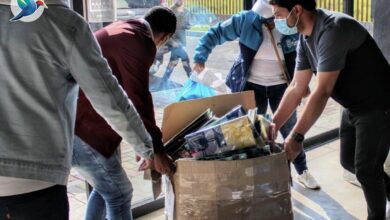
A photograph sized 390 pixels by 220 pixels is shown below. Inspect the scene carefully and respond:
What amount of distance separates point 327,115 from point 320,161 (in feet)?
4.41

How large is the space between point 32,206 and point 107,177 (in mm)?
864

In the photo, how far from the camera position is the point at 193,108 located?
2217 mm

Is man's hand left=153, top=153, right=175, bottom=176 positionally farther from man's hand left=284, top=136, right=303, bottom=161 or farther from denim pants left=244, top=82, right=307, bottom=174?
denim pants left=244, top=82, right=307, bottom=174

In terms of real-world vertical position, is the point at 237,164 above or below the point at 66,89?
below

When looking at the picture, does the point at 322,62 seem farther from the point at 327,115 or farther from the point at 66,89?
the point at 327,115

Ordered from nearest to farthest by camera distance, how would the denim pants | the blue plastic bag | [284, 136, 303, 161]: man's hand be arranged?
[284, 136, 303, 161]: man's hand < the blue plastic bag < the denim pants

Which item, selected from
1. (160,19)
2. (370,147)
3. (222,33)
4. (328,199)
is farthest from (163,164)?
(328,199)

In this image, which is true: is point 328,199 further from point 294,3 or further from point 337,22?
point 294,3

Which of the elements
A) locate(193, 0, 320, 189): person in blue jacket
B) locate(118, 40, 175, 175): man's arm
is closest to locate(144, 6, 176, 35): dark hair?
locate(118, 40, 175, 175): man's arm

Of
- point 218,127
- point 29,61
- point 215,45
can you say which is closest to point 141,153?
point 218,127

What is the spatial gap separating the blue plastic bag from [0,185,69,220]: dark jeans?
1279 mm

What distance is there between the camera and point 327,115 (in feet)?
18.2

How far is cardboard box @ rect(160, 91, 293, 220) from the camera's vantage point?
1.87 meters

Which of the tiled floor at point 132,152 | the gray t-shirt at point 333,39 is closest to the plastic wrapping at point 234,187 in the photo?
the gray t-shirt at point 333,39
